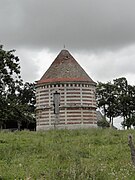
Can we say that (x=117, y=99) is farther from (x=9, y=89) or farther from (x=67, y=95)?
(x=9, y=89)

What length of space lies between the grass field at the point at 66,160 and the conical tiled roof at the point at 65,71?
33.7 meters

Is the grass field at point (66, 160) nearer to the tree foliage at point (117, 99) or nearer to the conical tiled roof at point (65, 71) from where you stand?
the conical tiled roof at point (65, 71)

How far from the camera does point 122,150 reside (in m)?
12.5

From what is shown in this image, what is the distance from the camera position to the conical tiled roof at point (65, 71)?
50906 mm

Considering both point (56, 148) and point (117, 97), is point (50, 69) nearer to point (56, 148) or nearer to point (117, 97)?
point (117, 97)

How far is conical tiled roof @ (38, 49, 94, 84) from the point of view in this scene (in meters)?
50.9

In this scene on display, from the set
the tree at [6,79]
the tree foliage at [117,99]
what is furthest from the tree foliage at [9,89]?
the tree foliage at [117,99]

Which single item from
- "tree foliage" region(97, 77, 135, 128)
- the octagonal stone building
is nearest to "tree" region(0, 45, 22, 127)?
the octagonal stone building

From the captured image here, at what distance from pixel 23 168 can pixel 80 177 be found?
9.18 feet

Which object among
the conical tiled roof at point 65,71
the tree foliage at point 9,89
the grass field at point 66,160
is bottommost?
the grass field at point 66,160

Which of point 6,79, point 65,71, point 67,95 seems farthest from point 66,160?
point 65,71

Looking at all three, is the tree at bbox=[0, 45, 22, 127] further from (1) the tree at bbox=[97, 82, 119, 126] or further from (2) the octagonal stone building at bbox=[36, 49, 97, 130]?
(1) the tree at bbox=[97, 82, 119, 126]

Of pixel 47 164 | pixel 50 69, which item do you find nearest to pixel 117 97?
pixel 50 69

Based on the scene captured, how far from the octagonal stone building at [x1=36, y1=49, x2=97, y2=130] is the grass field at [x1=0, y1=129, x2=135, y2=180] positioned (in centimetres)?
3219
